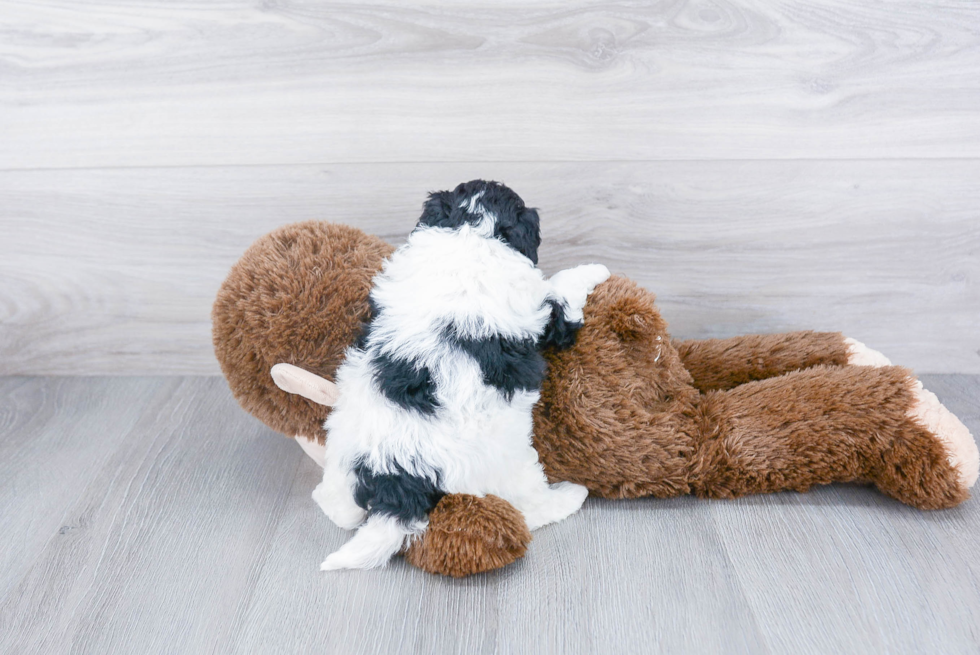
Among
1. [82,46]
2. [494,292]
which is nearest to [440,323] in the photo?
[494,292]

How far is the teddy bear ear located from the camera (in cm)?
82

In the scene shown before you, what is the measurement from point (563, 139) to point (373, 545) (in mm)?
637

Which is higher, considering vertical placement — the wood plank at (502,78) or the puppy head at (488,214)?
the wood plank at (502,78)

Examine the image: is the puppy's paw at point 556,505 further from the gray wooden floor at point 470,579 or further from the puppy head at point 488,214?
the puppy head at point 488,214

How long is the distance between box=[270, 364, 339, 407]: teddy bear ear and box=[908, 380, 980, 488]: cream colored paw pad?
2.34 feet

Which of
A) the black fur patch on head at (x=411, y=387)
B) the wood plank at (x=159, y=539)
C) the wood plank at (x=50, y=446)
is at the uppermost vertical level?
the black fur patch on head at (x=411, y=387)

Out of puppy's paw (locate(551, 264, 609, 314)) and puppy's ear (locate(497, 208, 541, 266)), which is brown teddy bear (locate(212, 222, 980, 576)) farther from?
puppy's ear (locate(497, 208, 541, 266))

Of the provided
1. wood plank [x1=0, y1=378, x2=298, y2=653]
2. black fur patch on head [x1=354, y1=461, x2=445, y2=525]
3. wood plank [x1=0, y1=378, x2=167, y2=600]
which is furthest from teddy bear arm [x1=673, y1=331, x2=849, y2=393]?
wood plank [x1=0, y1=378, x2=167, y2=600]

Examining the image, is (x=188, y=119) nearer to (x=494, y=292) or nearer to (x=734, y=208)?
(x=494, y=292)

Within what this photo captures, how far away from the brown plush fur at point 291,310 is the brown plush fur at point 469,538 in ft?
0.68

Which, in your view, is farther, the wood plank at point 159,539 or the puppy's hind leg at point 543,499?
the puppy's hind leg at point 543,499

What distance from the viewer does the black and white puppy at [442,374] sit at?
77cm

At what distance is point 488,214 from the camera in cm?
81

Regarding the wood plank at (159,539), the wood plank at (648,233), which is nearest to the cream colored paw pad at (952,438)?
the wood plank at (648,233)
